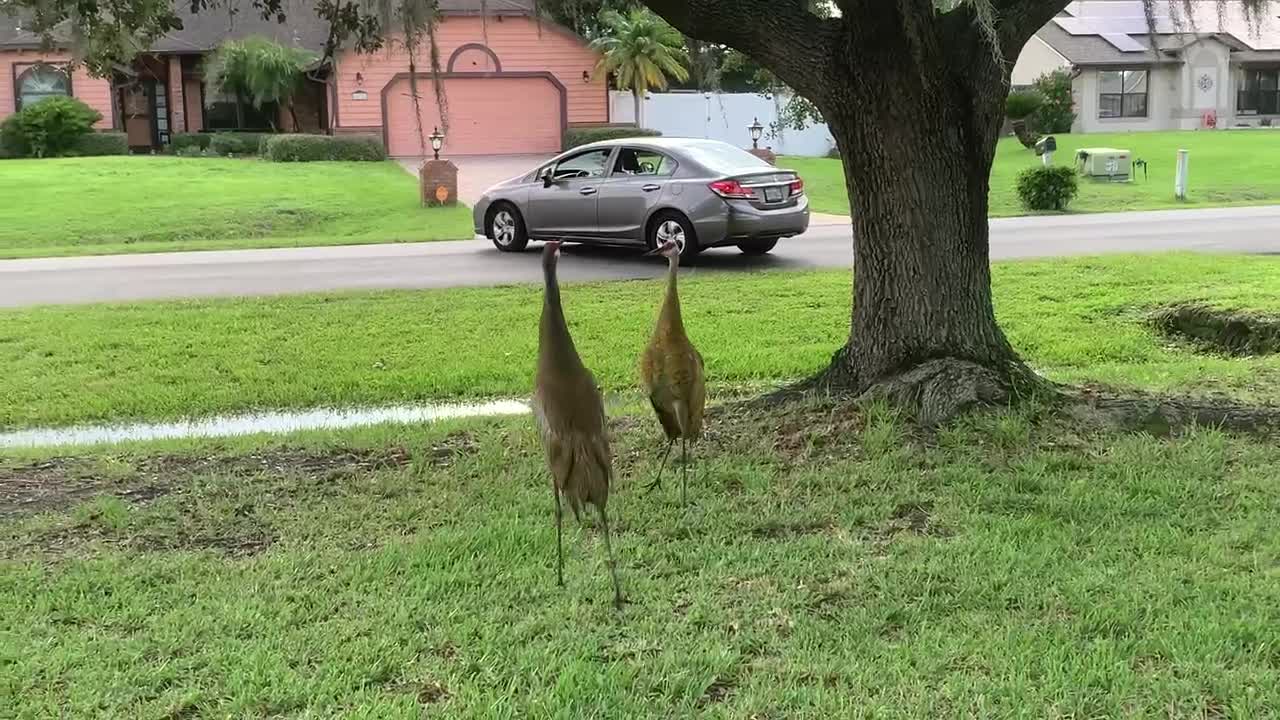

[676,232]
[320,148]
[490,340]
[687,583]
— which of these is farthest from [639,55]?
[687,583]

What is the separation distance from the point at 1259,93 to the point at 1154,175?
25.6 m

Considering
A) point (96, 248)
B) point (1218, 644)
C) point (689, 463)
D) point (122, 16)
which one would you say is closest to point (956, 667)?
point (1218, 644)

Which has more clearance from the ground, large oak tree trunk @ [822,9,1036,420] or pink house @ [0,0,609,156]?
pink house @ [0,0,609,156]

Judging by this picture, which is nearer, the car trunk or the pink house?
the car trunk

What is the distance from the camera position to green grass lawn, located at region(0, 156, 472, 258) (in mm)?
19109

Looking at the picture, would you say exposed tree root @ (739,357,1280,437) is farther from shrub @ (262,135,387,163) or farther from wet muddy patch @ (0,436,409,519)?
shrub @ (262,135,387,163)

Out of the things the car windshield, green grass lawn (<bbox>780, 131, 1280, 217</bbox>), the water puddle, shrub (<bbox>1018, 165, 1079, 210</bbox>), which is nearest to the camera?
the water puddle

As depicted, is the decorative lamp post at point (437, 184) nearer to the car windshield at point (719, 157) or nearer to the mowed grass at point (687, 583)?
the car windshield at point (719, 157)

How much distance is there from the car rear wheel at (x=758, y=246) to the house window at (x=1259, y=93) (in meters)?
41.0

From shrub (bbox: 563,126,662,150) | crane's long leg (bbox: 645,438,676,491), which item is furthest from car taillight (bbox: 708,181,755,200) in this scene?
shrub (bbox: 563,126,662,150)

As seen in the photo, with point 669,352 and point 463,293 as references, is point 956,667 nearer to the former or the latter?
point 669,352

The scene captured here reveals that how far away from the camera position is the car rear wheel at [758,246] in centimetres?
1508

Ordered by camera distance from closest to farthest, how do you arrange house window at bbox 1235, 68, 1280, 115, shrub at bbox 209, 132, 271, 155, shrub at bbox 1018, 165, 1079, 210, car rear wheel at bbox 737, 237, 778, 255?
car rear wheel at bbox 737, 237, 778, 255
shrub at bbox 1018, 165, 1079, 210
shrub at bbox 209, 132, 271, 155
house window at bbox 1235, 68, 1280, 115

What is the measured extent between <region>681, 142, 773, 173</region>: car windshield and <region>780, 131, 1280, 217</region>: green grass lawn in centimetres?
645
